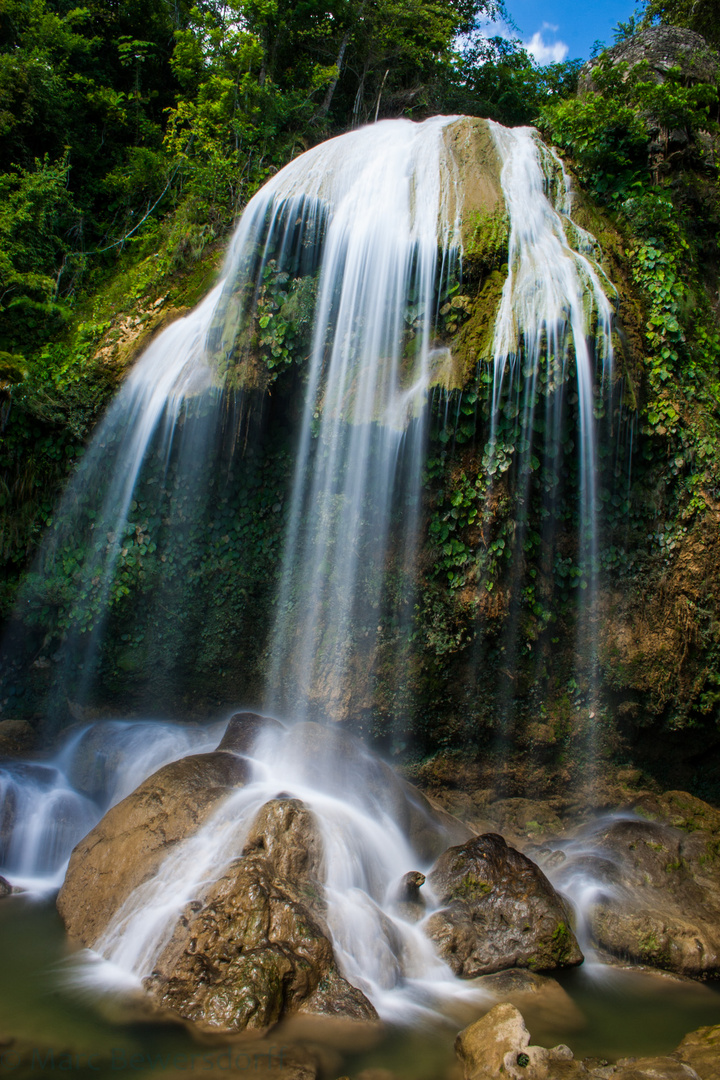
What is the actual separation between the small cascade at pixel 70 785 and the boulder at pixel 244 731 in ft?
2.38

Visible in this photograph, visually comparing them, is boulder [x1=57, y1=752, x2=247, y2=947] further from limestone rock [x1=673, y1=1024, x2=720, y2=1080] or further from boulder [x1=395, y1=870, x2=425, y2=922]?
limestone rock [x1=673, y1=1024, x2=720, y2=1080]

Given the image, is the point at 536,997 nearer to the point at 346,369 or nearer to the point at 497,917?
the point at 497,917

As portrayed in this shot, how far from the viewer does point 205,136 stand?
39.3 feet

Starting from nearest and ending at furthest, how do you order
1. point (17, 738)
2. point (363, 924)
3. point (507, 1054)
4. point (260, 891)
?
point (507, 1054)
point (260, 891)
point (363, 924)
point (17, 738)

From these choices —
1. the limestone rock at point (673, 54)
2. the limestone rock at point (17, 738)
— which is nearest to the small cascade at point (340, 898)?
the limestone rock at point (17, 738)

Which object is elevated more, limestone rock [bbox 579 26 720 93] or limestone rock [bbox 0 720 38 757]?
limestone rock [bbox 579 26 720 93]

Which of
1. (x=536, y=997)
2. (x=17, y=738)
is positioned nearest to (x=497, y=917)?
(x=536, y=997)

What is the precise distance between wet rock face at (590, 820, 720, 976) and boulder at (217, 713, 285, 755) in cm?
363

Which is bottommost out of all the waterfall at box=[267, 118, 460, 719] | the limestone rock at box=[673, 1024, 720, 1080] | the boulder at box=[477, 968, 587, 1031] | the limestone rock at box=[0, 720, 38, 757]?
the boulder at box=[477, 968, 587, 1031]

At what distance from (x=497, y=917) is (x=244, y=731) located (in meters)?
3.10

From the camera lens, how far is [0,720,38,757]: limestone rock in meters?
7.71

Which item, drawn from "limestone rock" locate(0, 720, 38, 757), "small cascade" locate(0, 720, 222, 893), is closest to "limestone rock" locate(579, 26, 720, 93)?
"small cascade" locate(0, 720, 222, 893)

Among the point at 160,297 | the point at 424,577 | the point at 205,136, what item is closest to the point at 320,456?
the point at 424,577

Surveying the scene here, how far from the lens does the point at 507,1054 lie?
11.2 ft
